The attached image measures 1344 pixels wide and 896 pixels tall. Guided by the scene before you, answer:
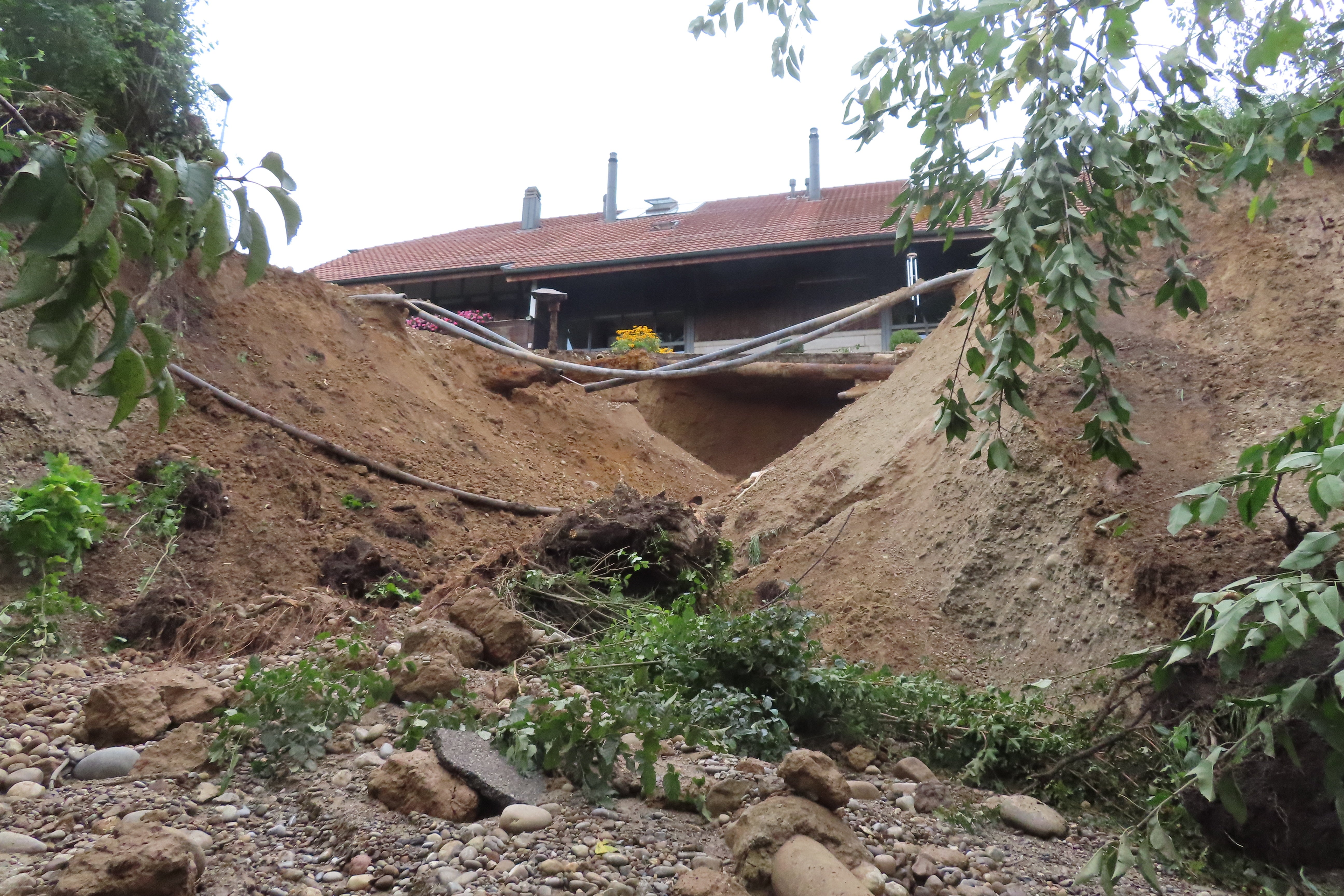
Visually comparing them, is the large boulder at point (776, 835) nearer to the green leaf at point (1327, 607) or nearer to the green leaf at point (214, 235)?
the green leaf at point (1327, 607)

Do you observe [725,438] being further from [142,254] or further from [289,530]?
[142,254]

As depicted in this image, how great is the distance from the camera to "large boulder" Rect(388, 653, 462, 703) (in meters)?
2.98

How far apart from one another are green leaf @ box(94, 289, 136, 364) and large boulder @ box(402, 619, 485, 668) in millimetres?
2363

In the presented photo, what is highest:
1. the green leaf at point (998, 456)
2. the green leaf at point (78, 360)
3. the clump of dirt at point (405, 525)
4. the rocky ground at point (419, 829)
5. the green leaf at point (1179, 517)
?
the green leaf at point (78, 360)

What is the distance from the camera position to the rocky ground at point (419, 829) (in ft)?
6.17

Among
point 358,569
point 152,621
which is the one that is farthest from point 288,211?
point 358,569

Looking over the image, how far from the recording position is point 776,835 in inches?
80.1

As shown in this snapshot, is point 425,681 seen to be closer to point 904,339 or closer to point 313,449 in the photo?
point 313,449

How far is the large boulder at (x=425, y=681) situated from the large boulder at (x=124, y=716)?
2.19 feet

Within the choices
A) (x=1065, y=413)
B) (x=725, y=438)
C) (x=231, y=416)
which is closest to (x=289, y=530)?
(x=231, y=416)

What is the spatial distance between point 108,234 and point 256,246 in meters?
0.17

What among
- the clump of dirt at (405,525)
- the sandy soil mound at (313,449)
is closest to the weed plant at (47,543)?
the sandy soil mound at (313,449)

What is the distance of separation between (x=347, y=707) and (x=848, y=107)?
2435 mm

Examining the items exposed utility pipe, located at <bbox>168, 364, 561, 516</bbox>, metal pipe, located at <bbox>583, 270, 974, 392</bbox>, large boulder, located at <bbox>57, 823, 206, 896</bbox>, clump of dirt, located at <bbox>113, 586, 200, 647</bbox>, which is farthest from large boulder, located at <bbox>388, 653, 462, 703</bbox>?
metal pipe, located at <bbox>583, 270, 974, 392</bbox>
